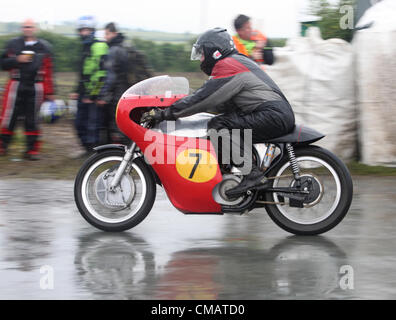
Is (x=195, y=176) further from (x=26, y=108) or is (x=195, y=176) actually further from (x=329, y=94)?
(x=26, y=108)

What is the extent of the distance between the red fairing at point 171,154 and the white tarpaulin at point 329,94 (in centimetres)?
428

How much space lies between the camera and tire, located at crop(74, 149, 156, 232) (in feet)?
25.3

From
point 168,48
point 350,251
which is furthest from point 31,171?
point 168,48

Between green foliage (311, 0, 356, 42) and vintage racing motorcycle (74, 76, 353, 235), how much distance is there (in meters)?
6.58

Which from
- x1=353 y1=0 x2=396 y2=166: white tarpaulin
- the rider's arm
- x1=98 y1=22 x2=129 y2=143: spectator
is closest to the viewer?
the rider's arm

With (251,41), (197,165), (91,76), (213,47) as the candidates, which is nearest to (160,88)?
(213,47)

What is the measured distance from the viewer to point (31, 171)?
1152 cm

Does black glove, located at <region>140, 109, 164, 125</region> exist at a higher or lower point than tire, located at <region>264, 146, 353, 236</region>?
higher

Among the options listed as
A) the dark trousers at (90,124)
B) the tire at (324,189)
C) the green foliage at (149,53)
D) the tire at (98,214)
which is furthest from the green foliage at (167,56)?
the tire at (324,189)

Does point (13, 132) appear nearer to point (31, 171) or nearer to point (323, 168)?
point (31, 171)

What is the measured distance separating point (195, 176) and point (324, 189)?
112 centimetres

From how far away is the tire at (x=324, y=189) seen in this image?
7.47 m

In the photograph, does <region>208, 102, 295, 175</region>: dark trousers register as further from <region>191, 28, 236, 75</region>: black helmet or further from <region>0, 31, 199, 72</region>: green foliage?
<region>0, 31, 199, 72</region>: green foliage

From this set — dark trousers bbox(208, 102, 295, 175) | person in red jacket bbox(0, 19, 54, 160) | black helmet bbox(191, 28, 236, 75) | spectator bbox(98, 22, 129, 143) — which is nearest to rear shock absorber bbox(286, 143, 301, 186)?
dark trousers bbox(208, 102, 295, 175)
